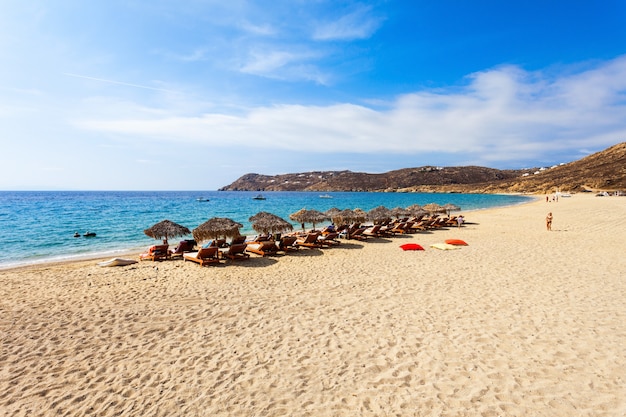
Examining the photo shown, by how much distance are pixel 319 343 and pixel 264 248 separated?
794 centimetres

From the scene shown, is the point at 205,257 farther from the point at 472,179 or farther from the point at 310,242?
the point at 472,179

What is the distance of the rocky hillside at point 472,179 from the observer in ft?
243

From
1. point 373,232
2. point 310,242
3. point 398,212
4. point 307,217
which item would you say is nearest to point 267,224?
point 310,242

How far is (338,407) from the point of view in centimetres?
369

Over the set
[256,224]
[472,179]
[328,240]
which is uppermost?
[472,179]

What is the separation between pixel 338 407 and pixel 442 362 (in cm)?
181

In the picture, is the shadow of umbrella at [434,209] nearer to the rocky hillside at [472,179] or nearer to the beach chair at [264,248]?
the beach chair at [264,248]

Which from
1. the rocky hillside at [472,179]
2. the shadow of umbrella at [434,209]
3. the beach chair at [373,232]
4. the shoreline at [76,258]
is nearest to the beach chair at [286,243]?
the beach chair at [373,232]

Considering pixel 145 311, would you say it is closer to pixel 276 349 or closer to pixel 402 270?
pixel 276 349

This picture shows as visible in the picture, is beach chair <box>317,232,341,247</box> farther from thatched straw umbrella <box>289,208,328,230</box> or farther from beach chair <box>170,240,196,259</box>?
beach chair <box>170,240,196,259</box>

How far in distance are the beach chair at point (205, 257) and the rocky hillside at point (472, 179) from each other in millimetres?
82401

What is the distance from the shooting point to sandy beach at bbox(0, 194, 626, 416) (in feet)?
12.5

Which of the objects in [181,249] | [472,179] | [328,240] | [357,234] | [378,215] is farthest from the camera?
[472,179]

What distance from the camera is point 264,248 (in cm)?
1285
